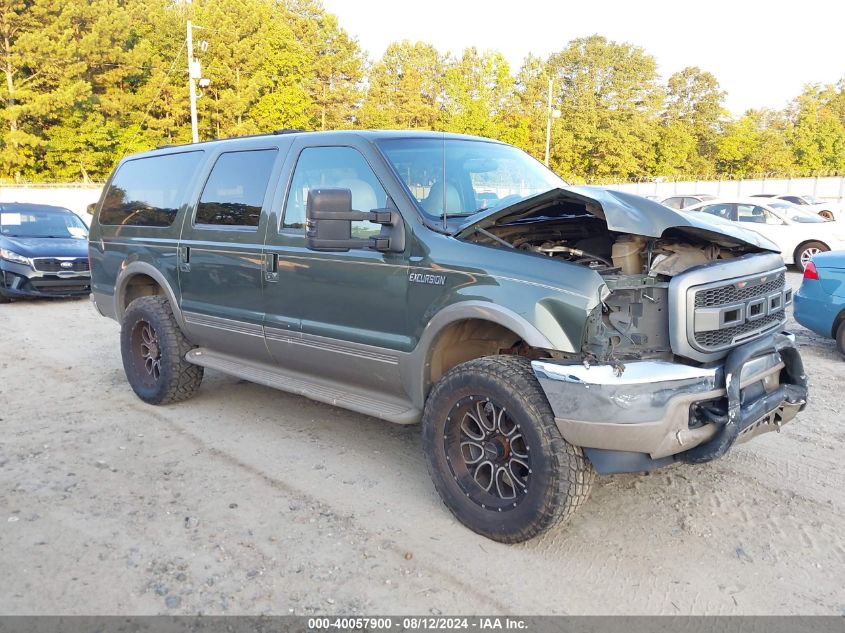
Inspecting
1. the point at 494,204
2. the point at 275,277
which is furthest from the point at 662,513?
the point at 275,277

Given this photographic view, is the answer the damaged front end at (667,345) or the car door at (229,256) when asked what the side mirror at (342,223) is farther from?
the car door at (229,256)

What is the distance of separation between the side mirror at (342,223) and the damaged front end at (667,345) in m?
0.41

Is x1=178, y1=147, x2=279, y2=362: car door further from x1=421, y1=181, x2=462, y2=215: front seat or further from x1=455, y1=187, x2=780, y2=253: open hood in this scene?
x1=455, y1=187, x2=780, y2=253: open hood

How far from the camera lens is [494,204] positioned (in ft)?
14.0

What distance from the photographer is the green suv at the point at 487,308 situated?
315 cm

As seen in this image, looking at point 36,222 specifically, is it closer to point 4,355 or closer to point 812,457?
point 4,355

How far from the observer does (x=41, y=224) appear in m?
12.0

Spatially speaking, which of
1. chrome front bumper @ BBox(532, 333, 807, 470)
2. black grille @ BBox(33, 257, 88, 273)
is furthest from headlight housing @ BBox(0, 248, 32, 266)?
chrome front bumper @ BBox(532, 333, 807, 470)

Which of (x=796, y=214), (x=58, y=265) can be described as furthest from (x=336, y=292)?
(x=796, y=214)

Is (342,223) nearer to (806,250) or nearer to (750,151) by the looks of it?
(806,250)

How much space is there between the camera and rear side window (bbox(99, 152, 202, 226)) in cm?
548

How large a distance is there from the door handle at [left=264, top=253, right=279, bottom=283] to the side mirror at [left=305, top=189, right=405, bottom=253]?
66 centimetres

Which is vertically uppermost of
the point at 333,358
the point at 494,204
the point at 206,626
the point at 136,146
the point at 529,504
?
the point at 136,146

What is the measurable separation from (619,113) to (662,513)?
232 ft
